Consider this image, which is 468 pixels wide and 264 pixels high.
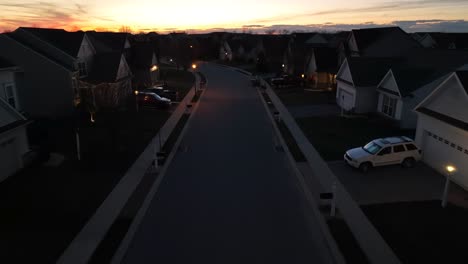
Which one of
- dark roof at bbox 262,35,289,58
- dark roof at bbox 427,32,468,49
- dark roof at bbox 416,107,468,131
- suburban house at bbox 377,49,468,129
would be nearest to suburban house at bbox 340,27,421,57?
suburban house at bbox 377,49,468,129

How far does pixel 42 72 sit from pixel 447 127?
29825mm

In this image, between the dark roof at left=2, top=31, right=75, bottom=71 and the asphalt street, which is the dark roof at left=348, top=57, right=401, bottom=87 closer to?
the asphalt street

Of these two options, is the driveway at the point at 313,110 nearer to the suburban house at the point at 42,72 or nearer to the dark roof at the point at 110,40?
the suburban house at the point at 42,72

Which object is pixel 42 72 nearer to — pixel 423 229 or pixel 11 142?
pixel 11 142

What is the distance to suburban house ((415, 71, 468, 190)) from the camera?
16389mm

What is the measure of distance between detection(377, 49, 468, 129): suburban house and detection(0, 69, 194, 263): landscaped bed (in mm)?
18370

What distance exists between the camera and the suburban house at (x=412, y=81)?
25.8 m

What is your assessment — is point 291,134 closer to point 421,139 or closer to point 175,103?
point 421,139

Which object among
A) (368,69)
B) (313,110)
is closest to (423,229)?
(313,110)

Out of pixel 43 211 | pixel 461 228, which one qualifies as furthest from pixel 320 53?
pixel 43 211

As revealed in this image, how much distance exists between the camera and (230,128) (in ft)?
90.1

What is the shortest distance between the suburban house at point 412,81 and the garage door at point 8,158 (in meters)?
24.8

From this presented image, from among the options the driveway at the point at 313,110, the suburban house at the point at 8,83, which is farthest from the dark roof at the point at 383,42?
the suburban house at the point at 8,83

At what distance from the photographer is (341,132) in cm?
2547
